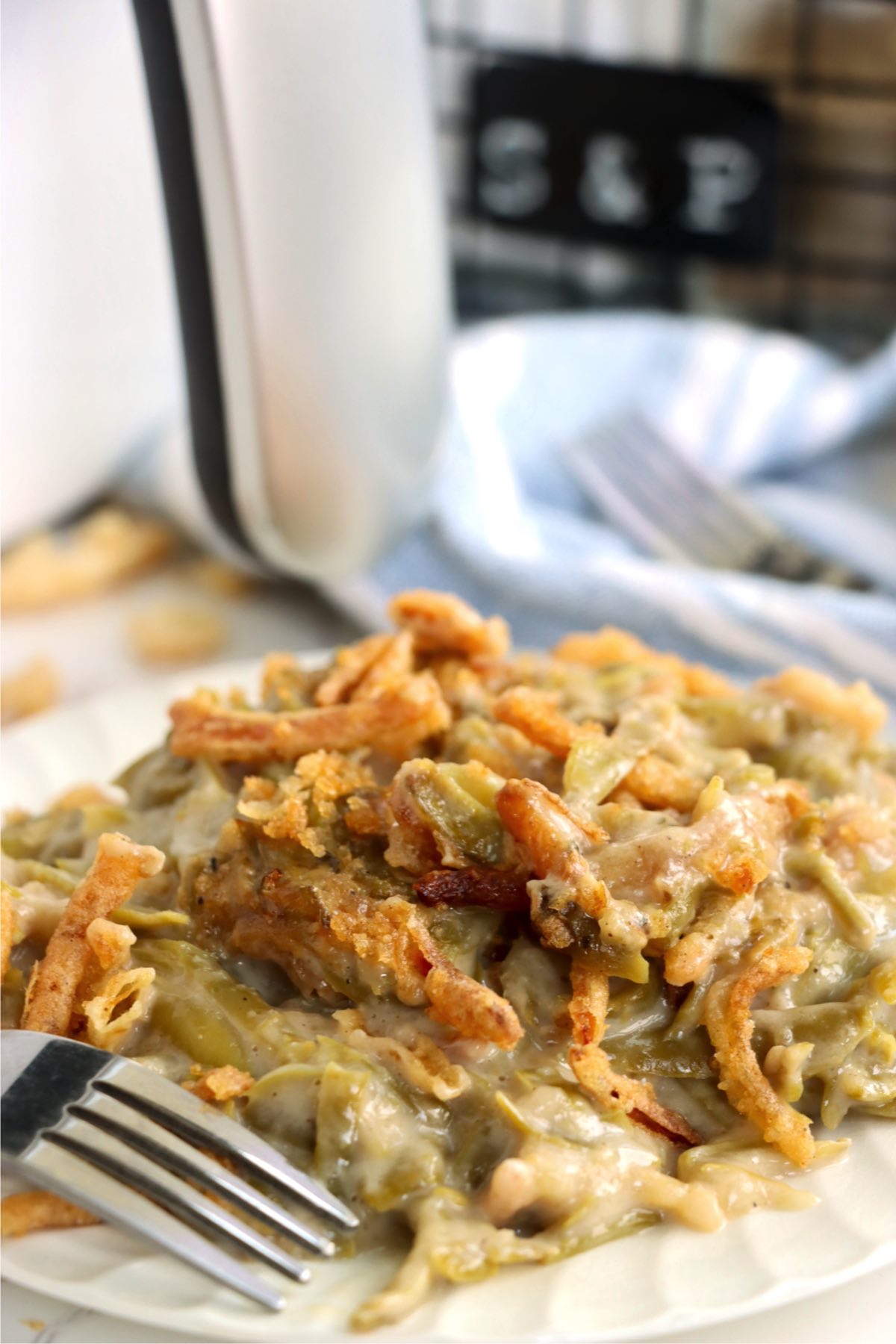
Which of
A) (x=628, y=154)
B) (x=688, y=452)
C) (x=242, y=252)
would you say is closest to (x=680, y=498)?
(x=688, y=452)

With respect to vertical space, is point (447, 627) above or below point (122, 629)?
above

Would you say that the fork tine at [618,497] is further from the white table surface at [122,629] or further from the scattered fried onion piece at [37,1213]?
the scattered fried onion piece at [37,1213]

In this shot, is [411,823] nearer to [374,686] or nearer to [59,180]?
[374,686]

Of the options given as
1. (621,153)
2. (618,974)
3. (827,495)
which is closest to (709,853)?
(618,974)

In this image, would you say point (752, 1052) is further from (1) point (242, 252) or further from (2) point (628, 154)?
(2) point (628, 154)

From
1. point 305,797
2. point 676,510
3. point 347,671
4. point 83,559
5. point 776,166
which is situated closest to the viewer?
point 305,797

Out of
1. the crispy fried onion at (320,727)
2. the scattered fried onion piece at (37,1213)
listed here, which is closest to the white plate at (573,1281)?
the scattered fried onion piece at (37,1213)
